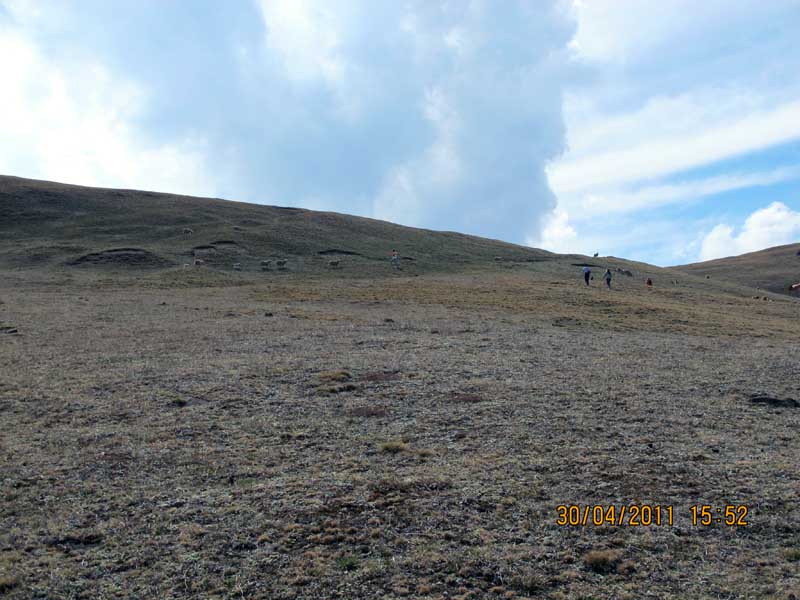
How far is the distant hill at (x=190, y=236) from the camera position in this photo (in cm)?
6175

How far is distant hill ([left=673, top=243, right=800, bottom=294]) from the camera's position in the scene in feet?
298

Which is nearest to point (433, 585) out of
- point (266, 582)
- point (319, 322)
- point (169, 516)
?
point (266, 582)

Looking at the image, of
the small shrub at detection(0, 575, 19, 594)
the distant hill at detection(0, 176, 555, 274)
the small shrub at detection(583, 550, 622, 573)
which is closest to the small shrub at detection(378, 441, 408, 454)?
the small shrub at detection(583, 550, 622, 573)

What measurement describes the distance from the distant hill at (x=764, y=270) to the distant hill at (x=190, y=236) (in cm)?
2918

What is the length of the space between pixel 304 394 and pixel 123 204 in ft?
Answer: 257

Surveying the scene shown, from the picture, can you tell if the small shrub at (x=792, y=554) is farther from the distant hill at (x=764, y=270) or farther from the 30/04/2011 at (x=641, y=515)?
the distant hill at (x=764, y=270)

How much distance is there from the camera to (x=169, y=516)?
33.7 ft

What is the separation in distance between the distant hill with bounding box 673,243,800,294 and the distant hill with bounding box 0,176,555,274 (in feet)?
95.7

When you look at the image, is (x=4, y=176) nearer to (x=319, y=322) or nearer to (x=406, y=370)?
(x=319, y=322)
